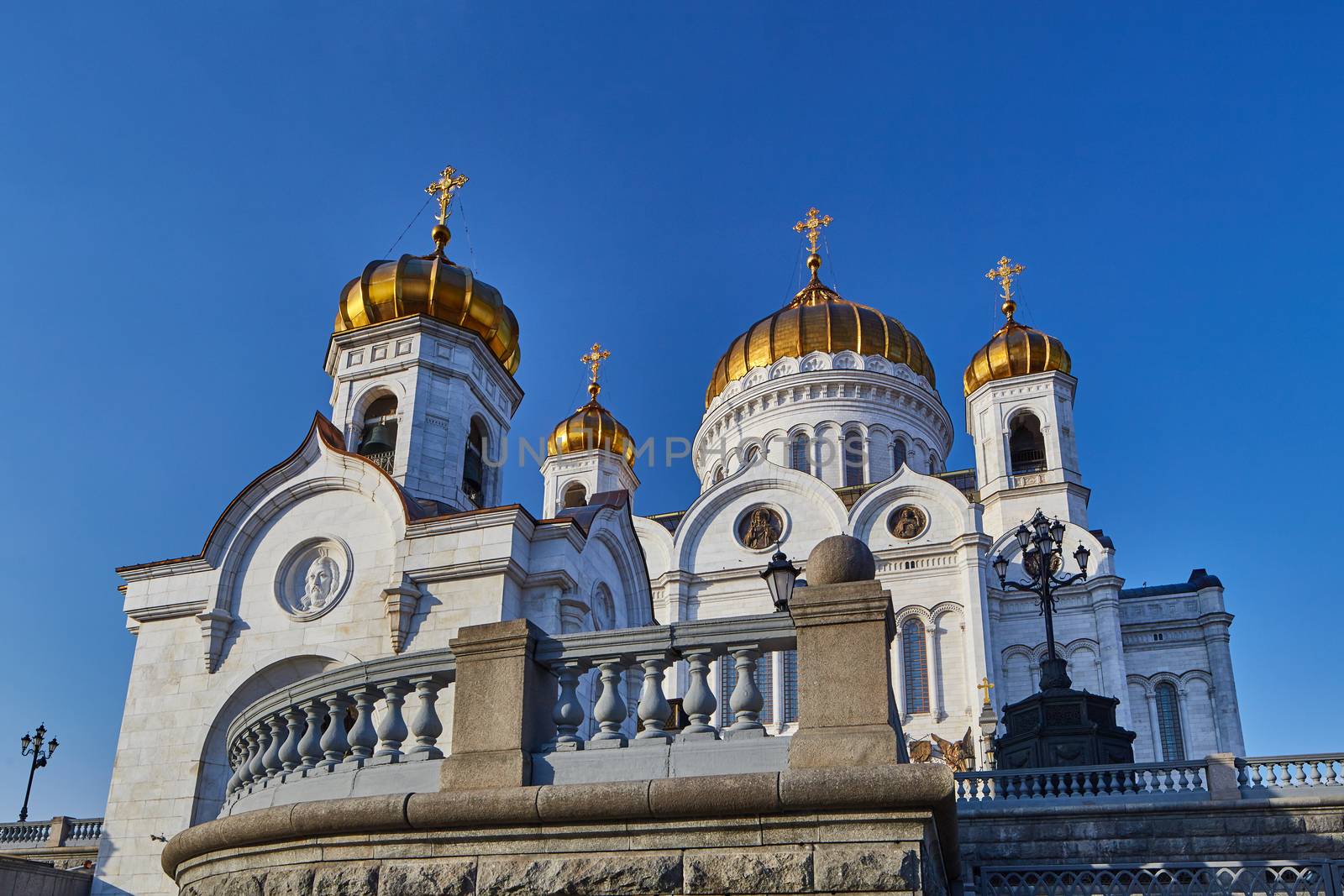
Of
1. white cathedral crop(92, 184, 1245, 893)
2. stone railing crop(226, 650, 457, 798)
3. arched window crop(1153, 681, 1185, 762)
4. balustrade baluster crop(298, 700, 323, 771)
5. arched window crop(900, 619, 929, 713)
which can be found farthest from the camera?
arched window crop(1153, 681, 1185, 762)

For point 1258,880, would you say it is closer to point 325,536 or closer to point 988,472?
point 325,536

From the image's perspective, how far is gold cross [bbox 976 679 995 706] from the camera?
30777 mm

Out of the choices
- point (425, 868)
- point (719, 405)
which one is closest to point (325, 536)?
point (425, 868)

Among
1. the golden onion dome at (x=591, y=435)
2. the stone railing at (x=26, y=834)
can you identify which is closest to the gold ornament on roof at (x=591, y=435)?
the golden onion dome at (x=591, y=435)

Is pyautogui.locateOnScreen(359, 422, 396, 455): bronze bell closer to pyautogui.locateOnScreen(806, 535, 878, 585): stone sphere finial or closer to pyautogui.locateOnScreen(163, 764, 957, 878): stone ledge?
pyautogui.locateOnScreen(163, 764, 957, 878): stone ledge

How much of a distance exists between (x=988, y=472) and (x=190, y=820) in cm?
2864

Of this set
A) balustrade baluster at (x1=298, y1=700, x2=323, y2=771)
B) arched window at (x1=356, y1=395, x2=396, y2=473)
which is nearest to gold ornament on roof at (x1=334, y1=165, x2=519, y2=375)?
arched window at (x1=356, y1=395, x2=396, y2=473)

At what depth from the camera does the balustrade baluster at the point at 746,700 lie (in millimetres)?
6602

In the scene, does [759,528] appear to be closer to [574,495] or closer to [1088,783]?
[574,495]

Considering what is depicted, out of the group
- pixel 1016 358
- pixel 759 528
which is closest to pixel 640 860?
pixel 759 528

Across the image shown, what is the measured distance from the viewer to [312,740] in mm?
7902

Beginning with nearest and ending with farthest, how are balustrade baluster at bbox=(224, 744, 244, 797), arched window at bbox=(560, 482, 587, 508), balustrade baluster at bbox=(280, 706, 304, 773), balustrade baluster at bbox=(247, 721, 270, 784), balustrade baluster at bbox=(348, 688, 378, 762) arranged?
balustrade baluster at bbox=(348, 688, 378, 762)
balustrade baluster at bbox=(280, 706, 304, 773)
balustrade baluster at bbox=(247, 721, 270, 784)
balustrade baluster at bbox=(224, 744, 244, 797)
arched window at bbox=(560, 482, 587, 508)

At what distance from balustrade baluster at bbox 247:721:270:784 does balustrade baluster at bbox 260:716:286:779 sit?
0.12 ft

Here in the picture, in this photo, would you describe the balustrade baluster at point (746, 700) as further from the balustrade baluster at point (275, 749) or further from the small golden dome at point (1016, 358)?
the small golden dome at point (1016, 358)
